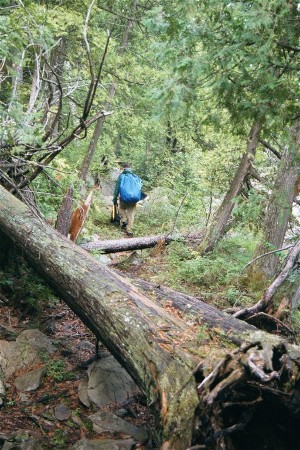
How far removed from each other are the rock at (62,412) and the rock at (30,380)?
471 millimetres

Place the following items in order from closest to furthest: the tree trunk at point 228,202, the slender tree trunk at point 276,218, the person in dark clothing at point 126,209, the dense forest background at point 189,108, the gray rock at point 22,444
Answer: the gray rock at point 22,444 < the dense forest background at point 189,108 < the slender tree trunk at point 276,218 < the tree trunk at point 228,202 < the person in dark clothing at point 126,209

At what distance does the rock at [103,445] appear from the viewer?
3287 mm

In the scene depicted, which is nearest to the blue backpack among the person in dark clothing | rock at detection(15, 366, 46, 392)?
the person in dark clothing

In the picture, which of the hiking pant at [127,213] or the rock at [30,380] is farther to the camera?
the hiking pant at [127,213]

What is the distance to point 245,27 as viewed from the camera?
4.62 meters

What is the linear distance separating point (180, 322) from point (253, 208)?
13.9ft

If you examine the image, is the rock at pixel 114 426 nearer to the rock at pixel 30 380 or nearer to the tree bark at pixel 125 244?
the rock at pixel 30 380

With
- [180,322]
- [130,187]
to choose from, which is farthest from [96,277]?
[130,187]

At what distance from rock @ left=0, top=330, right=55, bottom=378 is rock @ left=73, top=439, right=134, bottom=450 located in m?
1.50

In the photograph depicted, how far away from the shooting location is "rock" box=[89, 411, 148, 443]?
3.61m

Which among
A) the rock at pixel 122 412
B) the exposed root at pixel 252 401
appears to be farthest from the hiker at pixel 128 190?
the exposed root at pixel 252 401

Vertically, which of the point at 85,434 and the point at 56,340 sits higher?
the point at 56,340

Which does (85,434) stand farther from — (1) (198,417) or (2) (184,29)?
(2) (184,29)

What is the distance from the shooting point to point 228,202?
984 cm
